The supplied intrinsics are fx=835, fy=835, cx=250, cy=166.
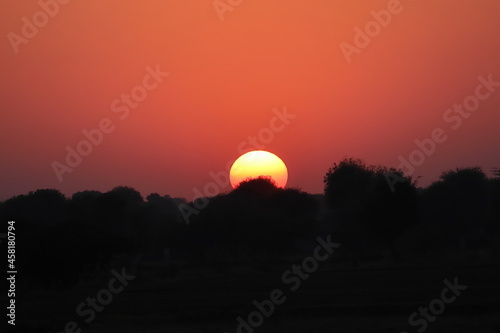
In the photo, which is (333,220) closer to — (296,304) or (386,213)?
(386,213)

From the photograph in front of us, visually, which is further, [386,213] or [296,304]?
[386,213]

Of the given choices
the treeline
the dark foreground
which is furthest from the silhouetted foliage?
the dark foreground

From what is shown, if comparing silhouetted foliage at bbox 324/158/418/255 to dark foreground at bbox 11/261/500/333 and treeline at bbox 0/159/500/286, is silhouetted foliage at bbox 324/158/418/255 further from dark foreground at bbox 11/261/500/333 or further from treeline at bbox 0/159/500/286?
dark foreground at bbox 11/261/500/333

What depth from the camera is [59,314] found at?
35906 mm

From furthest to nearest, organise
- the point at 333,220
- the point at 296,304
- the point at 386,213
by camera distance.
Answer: the point at 333,220, the point at 386,213, the point at 296,304

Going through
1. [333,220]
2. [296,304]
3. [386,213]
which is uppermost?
[333,220]

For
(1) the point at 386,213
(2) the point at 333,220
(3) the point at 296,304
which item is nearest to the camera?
(3) the point at 296,304

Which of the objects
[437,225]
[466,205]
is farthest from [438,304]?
[466,205]

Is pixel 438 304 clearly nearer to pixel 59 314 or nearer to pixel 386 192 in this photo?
pixel 59 314

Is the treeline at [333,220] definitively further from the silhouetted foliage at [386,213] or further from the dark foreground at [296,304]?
the dark foreground at [296,304]

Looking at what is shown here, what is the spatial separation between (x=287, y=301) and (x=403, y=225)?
43.7m

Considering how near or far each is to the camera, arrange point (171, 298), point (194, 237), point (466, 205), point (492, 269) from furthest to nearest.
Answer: point (466, 205) < point (194, 237) < point (492, 269) < point (171, 298)

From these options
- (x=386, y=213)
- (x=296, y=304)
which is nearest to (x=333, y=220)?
(x=386, y=213)

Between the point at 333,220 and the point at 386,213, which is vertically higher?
the point at 333,220
